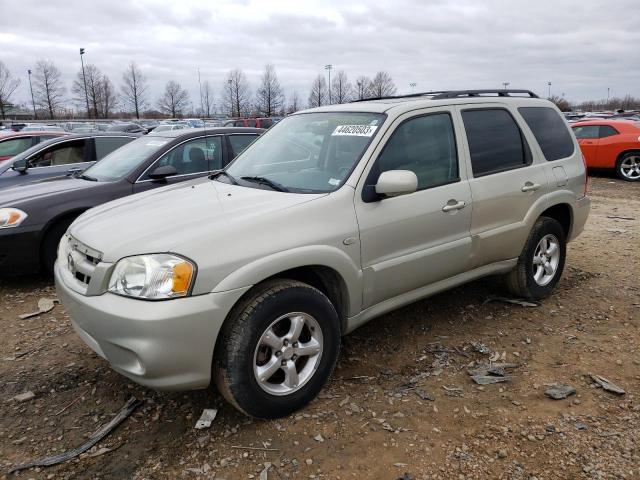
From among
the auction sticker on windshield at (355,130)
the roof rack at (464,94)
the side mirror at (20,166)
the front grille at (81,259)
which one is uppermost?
the roof rack at (464,94)

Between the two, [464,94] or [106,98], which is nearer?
[464,94]

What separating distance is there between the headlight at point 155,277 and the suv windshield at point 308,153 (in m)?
1.00

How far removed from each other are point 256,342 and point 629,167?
44.6 ft

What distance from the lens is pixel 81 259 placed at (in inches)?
119

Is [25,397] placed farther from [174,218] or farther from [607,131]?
[607,131]

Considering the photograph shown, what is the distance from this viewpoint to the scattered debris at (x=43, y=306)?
15.2ft

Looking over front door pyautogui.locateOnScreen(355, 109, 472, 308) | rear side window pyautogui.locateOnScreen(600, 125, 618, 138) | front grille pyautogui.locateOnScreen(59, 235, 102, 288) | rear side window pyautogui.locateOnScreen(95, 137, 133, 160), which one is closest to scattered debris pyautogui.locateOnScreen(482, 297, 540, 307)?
front door pyautogui.locateOnScreen(355, 109, 472, 308)

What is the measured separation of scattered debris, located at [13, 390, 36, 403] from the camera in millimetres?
3275

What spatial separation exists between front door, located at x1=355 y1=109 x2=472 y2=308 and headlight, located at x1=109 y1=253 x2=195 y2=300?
1.13 meters

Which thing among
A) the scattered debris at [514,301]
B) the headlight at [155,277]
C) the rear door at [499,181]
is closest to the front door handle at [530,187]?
the rear door at [499,181]

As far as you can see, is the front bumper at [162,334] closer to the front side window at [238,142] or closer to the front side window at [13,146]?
the front side window at [238,142]

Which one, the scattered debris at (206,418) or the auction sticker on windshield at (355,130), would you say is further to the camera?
the auction sticker on windshield at (355,130)

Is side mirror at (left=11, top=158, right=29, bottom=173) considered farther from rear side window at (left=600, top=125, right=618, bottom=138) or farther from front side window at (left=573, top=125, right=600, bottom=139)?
rear side window at (left=600, top=125, right=618, bottom=138)

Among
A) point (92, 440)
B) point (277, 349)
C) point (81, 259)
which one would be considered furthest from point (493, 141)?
point (92, 440)
